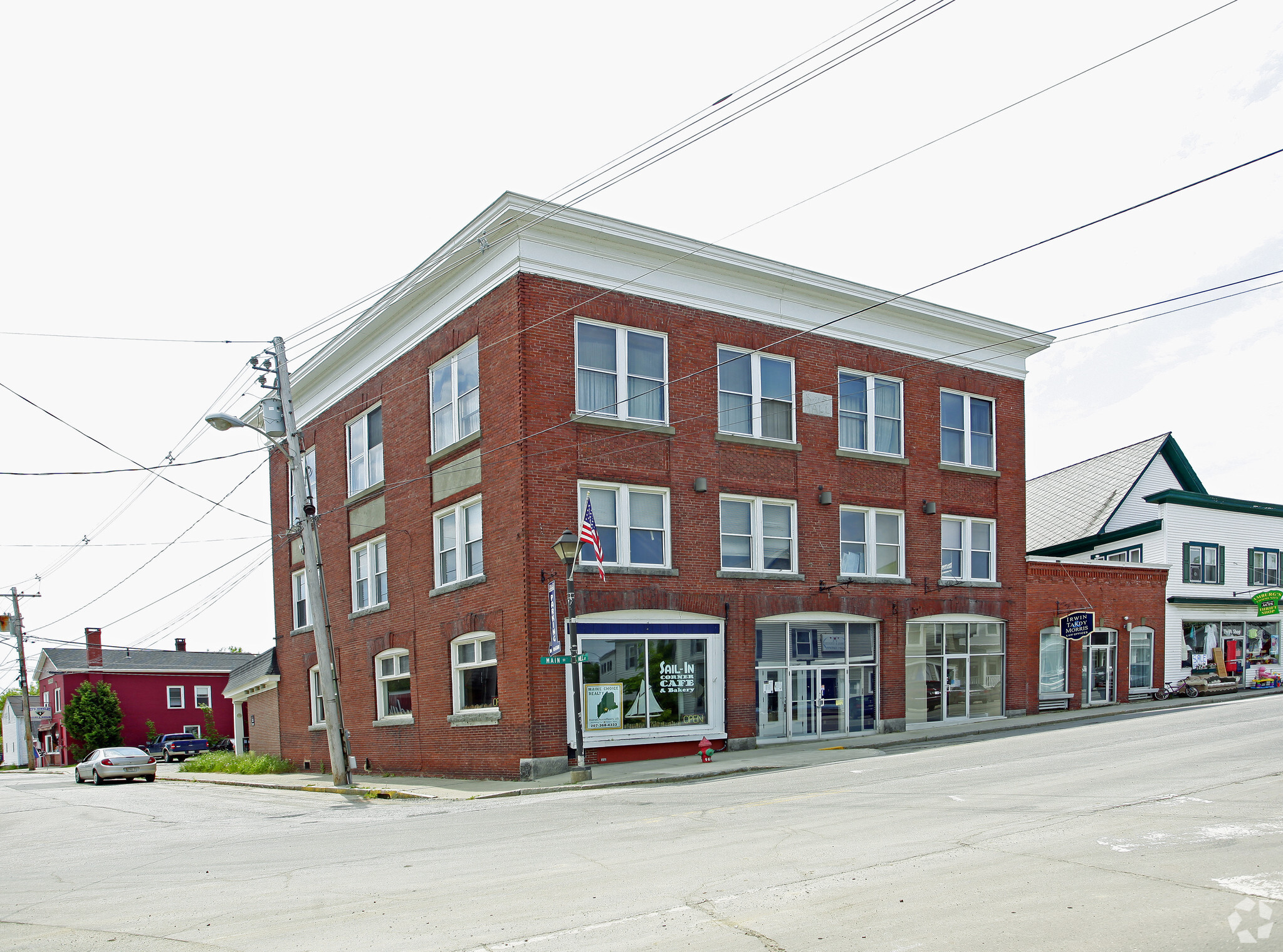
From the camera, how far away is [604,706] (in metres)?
22.0

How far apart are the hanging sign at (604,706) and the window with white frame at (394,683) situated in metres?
6.47

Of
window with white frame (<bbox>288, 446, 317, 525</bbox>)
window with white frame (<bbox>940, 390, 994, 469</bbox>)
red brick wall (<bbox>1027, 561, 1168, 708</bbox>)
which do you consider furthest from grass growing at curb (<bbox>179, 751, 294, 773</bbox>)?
red brick wall (<bbox>1027, 561, 1168, 708</bbox>)

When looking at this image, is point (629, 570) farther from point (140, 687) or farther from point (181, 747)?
point (140, 687)

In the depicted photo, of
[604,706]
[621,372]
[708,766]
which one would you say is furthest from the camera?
[621,372]

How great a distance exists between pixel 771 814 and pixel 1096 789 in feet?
13.3

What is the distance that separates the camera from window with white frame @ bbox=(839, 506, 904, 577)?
26859 mm

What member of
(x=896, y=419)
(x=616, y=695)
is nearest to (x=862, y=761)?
(x=616, y=695)

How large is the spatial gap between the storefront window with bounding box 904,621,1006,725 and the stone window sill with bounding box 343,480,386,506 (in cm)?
1473

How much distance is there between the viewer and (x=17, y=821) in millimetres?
21359

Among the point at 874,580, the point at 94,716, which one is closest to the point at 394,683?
the point at 874,580

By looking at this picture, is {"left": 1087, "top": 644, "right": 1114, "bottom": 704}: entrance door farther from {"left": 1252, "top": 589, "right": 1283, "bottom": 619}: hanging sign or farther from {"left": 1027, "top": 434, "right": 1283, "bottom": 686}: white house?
{"left": 1252, "top": 589, "right": 1283, "bottom": 619}: hanging sign

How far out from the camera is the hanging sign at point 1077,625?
31.3 metres

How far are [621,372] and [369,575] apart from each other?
10.6 metres

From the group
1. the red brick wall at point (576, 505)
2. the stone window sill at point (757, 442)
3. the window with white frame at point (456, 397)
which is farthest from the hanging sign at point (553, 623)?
the stone window sill at point (757, 442)
